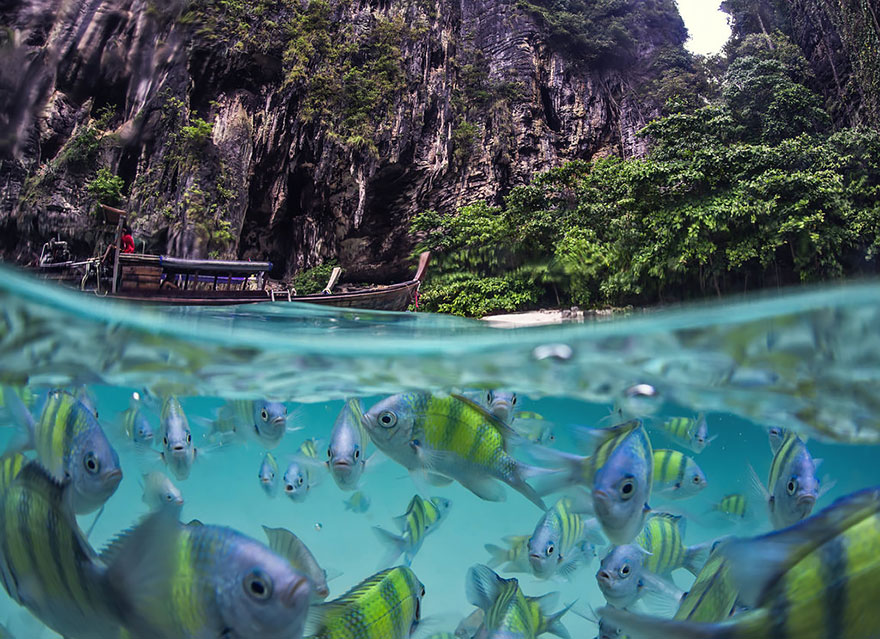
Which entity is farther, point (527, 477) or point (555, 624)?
point (555, 624)

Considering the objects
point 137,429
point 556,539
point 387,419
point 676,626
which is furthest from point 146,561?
point 137,429

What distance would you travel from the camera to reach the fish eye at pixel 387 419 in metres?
1.84

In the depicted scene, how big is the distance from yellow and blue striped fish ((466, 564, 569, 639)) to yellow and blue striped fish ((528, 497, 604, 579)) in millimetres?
128

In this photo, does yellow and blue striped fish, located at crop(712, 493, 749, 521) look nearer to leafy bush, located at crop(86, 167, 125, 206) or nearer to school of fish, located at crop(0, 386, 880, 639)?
school of fish, located at crop(0, 386, 880, 639)

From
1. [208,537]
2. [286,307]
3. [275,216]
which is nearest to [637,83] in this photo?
[275,216]

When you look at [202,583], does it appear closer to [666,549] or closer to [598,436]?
[598,436]

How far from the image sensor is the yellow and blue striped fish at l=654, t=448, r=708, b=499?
230cm

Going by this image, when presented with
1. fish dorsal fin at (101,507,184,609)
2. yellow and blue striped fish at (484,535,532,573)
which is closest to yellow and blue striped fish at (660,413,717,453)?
yellow and blue striped fish at (484,535,532,573)

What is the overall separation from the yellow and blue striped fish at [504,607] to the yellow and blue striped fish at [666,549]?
0.48 meters

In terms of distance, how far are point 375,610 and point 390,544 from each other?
0.65 m

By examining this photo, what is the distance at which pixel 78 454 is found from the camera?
152cm

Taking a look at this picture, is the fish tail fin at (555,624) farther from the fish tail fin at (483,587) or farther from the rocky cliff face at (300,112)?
the rocky cliff face at (300,112)

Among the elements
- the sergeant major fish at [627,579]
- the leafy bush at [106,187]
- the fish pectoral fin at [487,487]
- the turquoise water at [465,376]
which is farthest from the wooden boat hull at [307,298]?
the sergeant major fish at [627,579]

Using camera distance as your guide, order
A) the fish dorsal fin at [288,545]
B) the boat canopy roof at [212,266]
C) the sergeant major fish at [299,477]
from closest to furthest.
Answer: the fish dorsal fin at [288,545] → the sergeant major fish at [299,477] → the boat canopy roof at [212,266]
